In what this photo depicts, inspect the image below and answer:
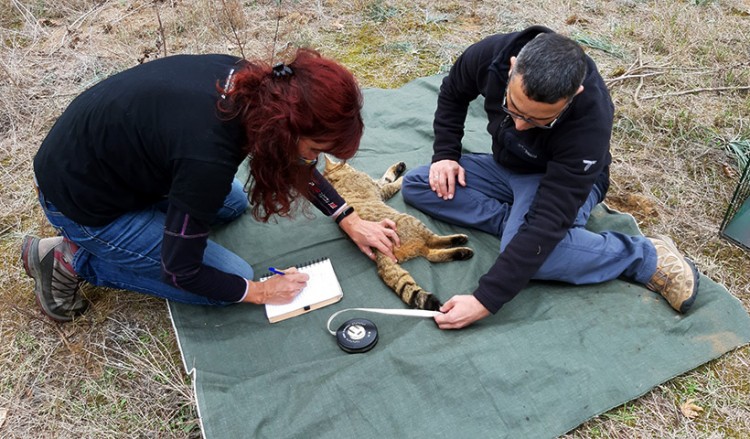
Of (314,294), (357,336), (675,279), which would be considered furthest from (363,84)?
(675,279)

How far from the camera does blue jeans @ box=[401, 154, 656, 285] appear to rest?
8.86 ft

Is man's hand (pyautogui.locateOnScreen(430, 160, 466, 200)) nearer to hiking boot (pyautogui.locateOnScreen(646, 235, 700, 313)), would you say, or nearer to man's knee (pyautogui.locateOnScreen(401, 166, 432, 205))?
man's knee (pyautogui.locateOnScreen(401, 166, 432, 205))

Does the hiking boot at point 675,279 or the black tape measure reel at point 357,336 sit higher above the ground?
the hiking boot at point 675,279

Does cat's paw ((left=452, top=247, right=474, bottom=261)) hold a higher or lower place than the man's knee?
lower

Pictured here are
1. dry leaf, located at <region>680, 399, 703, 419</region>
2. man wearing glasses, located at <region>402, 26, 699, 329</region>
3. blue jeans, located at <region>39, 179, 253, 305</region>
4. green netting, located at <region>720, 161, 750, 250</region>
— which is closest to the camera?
man wearing glasses, located at <region>402, 26, 699, 329</region>

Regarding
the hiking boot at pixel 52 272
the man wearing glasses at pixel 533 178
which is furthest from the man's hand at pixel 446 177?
the hiking boot at pixel 52 272

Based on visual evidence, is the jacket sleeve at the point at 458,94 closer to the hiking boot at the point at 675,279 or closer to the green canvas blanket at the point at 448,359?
the green canvas blanket at the point at 448,359

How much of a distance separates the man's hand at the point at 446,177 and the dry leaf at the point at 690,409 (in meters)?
1.66

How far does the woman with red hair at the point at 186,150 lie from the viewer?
1804 millimetres

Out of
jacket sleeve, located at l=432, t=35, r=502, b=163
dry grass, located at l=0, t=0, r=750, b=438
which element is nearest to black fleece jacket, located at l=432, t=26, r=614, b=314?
jacket sleeve, located at l=432, t=35, r=502, b=163

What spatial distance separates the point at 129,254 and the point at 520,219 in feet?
6.99

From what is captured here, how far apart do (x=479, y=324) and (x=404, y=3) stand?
4867 mm

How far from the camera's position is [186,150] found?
6.10 ft

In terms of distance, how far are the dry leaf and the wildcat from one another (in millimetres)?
1249
